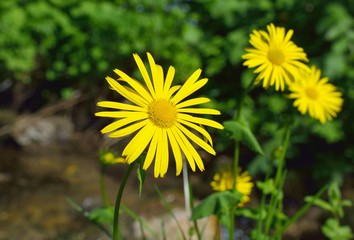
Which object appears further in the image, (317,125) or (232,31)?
(232,31)

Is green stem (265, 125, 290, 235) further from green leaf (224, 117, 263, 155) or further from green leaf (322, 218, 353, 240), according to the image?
green leaf (322, 218, 353, 240)

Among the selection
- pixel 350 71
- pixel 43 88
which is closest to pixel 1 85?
pixel 43 88

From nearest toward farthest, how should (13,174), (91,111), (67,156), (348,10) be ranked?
(348,10) < (13,174) < (67,156) < (91,111)

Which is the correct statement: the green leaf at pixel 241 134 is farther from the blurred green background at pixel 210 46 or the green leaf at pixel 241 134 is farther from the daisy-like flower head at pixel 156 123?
the blurred green background at pixel 210 46

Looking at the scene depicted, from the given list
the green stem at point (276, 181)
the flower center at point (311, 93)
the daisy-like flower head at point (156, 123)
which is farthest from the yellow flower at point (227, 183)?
the daisy-like flower head at point (156, 123)

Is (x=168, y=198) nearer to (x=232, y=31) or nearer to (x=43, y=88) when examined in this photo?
(x=232, y=31)

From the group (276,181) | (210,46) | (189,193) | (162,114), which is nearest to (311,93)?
(276,181)

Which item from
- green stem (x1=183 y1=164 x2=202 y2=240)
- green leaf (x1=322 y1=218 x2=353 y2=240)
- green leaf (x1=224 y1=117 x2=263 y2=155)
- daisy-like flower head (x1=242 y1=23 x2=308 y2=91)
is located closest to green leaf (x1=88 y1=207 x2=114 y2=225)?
green stem (x1=183 y1=164 x2=202 y2=240)
